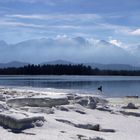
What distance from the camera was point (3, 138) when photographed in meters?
12.4

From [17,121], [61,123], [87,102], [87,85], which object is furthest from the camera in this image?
[87,85]

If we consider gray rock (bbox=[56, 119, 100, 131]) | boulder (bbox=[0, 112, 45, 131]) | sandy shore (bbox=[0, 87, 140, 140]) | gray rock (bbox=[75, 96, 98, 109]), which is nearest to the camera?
sandy shore (bbox=[0, 87, 140, 140])

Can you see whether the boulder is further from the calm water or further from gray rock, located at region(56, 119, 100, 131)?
the calm water

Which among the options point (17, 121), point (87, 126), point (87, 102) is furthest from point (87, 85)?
point (17, 121)

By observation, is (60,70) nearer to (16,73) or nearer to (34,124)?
(16,73)

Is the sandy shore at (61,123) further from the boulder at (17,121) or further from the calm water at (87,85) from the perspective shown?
the calm water at (87,85)

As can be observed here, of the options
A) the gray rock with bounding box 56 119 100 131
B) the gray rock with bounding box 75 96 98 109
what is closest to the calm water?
the gray rock with bounding box 75 96 98 109

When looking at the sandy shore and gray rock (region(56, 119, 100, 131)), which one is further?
gray rock (region(56, 119, 100, 131))

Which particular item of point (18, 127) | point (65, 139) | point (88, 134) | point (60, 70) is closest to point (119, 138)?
point (88, 134)

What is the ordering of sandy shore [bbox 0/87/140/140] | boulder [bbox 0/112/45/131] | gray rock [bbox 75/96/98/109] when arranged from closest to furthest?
sandy shore [bbox 0/87/140/140] → boulder [bbox 0/112/45/131] → gray rock [bbox 75/96/98/109]

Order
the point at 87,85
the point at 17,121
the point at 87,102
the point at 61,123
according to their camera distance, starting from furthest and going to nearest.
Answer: the point at 87,85, the point at 87,102, the point at 61,123, the point at 17,121

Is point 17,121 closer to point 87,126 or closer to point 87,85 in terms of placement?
point 87,126

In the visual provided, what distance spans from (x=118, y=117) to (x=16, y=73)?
571 feet


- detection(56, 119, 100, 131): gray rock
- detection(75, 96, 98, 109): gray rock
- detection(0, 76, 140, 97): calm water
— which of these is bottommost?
detection(0, 76, 140, 97): calm water
